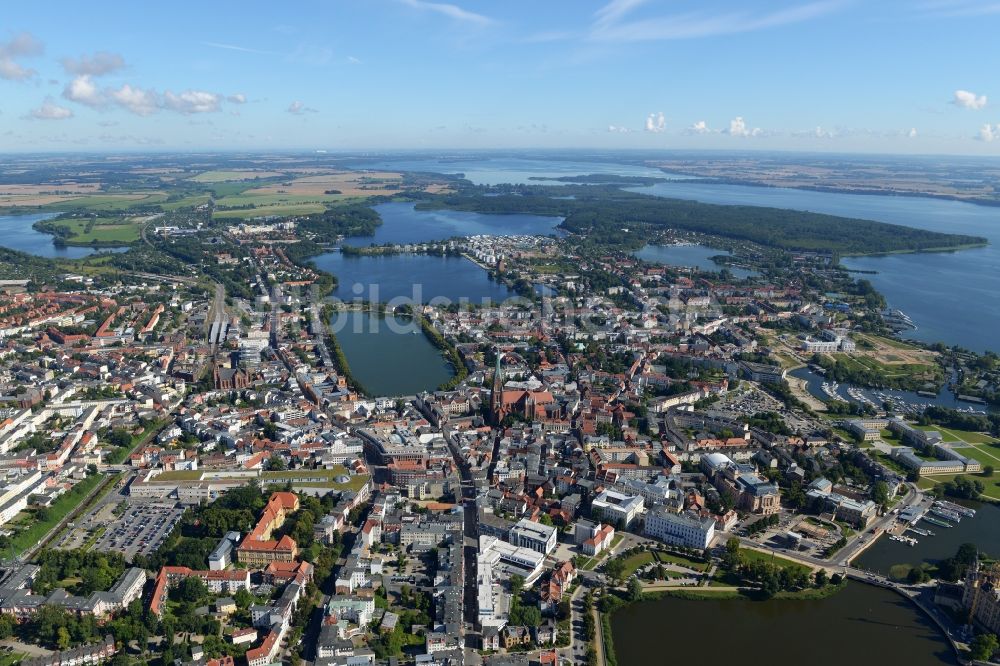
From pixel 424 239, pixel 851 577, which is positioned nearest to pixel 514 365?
pixel 851 577

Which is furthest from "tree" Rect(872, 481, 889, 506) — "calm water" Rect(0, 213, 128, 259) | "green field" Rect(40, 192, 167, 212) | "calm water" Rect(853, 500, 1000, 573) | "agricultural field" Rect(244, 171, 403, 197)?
"agricultural field" Rect(244, 171, 403, 197)

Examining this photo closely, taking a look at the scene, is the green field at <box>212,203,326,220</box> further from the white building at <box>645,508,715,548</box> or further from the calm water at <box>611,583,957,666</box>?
the calm water at <box>611,583,957,666</box>

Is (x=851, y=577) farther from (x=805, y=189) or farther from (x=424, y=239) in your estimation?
(x=805, y=189)

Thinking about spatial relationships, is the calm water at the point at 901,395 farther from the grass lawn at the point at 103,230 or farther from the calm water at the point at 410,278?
the grass lawn at the point at 103,230

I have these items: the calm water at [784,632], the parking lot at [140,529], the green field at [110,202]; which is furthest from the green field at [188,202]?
the calm water at [784,632]

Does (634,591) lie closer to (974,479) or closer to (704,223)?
(974,479)
